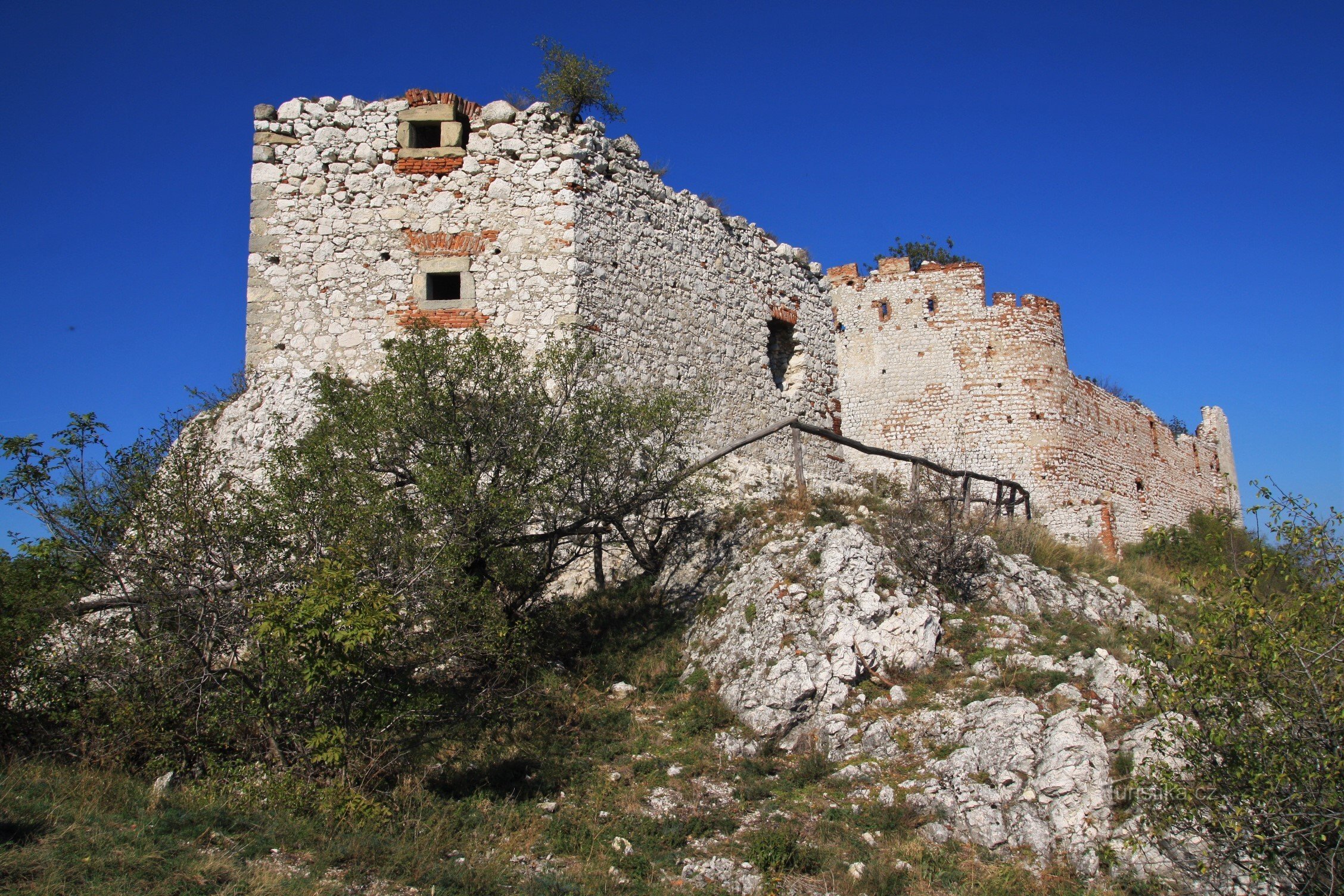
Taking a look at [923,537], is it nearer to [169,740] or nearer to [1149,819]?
[1149,819]

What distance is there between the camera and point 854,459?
65.8ft

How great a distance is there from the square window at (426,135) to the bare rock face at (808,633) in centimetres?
645

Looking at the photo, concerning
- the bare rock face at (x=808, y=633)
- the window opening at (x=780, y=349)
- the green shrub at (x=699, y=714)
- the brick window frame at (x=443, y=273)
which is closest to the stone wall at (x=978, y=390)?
the window opening at (x=780, y=349)

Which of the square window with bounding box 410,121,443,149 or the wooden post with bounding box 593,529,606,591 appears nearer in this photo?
the wooden post with bounding box 593,529,606,591

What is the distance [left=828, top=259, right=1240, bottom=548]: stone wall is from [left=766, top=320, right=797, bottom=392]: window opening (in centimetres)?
694

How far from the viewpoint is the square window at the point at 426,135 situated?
11273mm

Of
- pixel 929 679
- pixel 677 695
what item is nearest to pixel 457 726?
pixel 677 695

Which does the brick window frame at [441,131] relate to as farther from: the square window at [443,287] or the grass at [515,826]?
the grass at [515,826]

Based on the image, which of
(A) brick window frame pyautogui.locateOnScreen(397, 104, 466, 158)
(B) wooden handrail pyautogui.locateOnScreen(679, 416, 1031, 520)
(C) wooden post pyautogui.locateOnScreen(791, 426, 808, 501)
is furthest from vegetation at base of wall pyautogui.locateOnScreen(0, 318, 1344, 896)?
(A) brick window frame pyautogui.locateOnScreen(397, 104, 466, 158)

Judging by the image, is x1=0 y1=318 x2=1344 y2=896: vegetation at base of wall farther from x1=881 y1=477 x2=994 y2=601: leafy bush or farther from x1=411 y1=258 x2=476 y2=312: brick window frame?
x1=411 y1=258 x2=476 y2=312: brick window frame

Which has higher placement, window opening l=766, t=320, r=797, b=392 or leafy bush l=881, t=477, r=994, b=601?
window opening l=766, t=320, r=797, b=392

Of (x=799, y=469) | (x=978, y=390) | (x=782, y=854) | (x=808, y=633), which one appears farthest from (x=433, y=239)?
(x=978, y=390)

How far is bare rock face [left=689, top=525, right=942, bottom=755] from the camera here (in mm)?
7832

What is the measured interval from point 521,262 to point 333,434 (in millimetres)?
3492
